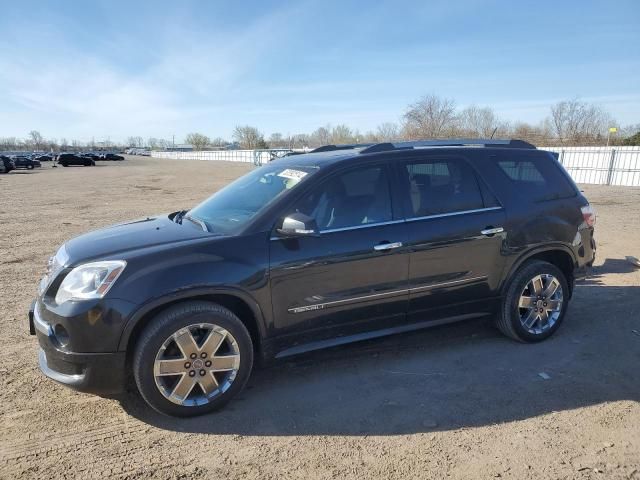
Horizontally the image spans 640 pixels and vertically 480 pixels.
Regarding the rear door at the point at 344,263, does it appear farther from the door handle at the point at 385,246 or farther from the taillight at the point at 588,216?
the taillight at the point at 588,216

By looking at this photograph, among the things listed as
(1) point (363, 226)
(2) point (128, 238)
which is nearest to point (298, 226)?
(1) point (363, 226)

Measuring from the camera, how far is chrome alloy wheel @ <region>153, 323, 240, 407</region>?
10.1ft

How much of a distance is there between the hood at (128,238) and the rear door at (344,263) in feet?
2.32

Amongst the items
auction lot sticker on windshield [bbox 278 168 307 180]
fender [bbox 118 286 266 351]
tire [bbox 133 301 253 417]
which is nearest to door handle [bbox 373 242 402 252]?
auction lot sticker on windshield [bbox 278 168 307 180]

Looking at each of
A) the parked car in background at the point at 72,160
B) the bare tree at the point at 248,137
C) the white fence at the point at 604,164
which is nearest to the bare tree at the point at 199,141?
the bare tree at the point at 248,137

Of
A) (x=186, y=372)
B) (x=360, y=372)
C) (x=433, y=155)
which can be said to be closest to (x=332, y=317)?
(x=360, y=372)

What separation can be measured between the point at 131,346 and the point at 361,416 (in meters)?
1.65

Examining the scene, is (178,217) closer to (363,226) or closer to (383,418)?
(363,226)

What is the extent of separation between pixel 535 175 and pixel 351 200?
2.06 metres

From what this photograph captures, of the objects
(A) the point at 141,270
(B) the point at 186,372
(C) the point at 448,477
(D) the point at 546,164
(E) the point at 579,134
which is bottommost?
(C) the point at 448,477

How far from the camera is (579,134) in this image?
157ft

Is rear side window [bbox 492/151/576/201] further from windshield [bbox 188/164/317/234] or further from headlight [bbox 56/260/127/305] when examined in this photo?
headlight [bbox 56/260/127/305]

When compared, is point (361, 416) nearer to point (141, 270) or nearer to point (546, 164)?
point (141, 270)

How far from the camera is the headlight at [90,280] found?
2943 mm
